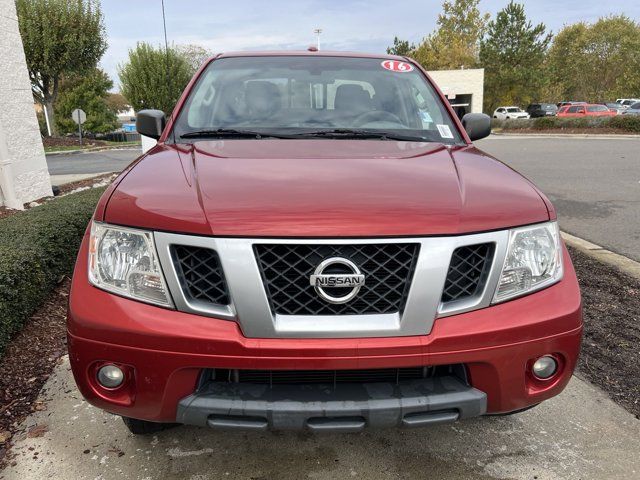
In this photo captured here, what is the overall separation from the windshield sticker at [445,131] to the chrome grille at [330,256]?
128cm

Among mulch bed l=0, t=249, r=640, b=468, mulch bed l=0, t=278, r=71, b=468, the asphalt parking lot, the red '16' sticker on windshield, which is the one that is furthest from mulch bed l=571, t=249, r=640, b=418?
mulch bed l=0, t=278, r=71, b=468

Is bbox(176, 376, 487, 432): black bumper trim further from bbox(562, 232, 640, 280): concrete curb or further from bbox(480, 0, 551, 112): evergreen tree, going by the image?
bbox(480, 0, 551, 112): evergreen tree

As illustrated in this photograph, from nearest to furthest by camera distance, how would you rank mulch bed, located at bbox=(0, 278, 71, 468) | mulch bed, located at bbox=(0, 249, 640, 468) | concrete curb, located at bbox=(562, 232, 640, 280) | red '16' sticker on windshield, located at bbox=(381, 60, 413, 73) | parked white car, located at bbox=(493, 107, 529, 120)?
mulch bed, located at bbox=(0, 278, 71, 468)
mulch bed, located at bbox=(0, 249, 640, 468)
red '16' sticker on windshield, located at bbox=(381, 60, 413, 73)
concrete curb, located at bbox=(562, 232, 640, 280)
parked white car, located at bbox=(493, 107, 529, 120)

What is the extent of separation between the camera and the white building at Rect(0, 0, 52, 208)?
671 cm

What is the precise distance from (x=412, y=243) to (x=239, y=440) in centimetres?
126

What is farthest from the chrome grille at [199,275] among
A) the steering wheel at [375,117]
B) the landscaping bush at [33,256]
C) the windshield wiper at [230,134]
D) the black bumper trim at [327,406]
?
the landscaping bush at [33,256]

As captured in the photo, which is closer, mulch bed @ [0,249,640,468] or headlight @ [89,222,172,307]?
headlight @ [89,222,172,307]

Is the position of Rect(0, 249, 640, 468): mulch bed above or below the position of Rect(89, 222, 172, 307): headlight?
below

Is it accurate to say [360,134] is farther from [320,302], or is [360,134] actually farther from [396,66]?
[320,302]

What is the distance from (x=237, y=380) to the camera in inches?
69.1

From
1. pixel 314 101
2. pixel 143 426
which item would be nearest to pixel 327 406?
pixel 143 426

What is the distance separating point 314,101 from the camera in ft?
9.76

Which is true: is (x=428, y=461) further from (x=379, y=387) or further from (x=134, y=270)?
(x=134, y=270)

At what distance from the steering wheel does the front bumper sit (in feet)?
4.77
